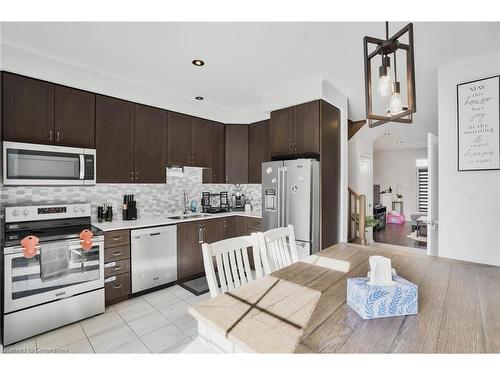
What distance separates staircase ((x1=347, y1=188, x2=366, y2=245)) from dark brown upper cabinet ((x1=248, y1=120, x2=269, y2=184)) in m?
1.94

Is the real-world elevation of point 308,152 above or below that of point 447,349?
above

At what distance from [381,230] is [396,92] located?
6668 millimetres

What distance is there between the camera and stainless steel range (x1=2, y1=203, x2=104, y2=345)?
6.28 ft

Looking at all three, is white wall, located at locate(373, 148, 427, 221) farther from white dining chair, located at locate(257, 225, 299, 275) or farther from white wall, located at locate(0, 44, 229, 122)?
white dining chair, located at locate(257, 225, 299, 275)

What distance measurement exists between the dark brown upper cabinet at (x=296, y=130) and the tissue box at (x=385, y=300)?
2101mm

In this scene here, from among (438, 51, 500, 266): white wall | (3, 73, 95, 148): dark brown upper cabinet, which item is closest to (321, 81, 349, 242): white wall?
(438, 51, 500, 266): white wall

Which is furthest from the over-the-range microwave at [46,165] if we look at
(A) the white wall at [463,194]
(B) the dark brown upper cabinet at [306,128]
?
(A) the white wall at [463,194]

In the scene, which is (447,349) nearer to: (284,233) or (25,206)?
(284,233)

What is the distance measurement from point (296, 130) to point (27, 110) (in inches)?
109

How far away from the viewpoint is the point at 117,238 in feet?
8.27

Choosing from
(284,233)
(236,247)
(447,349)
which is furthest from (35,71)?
(447,349)

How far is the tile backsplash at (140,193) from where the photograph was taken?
2.41m

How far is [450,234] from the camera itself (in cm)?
240

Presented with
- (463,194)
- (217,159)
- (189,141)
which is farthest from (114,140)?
(463,194)
